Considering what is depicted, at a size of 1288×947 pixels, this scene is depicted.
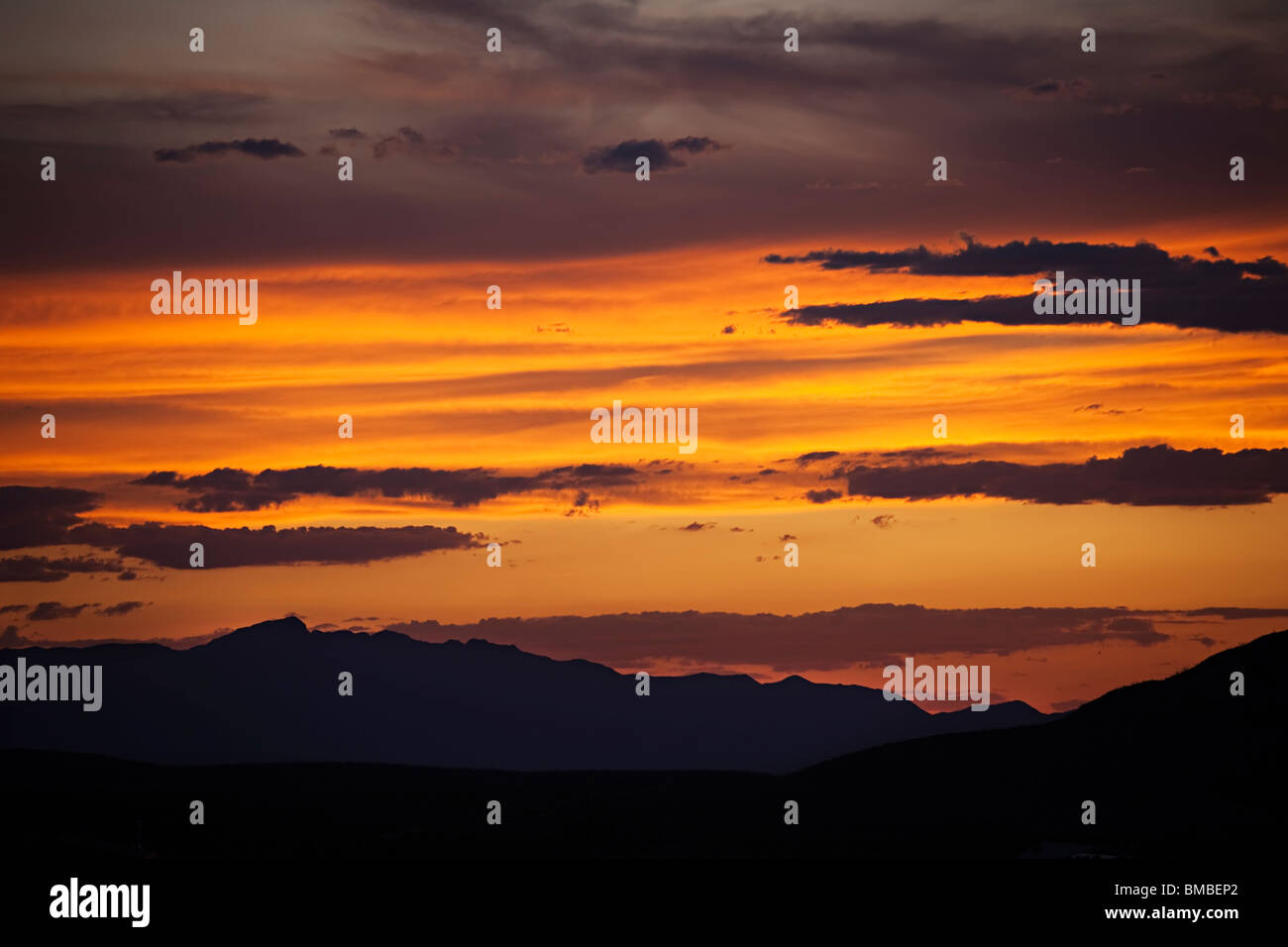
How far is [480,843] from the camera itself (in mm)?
192750
